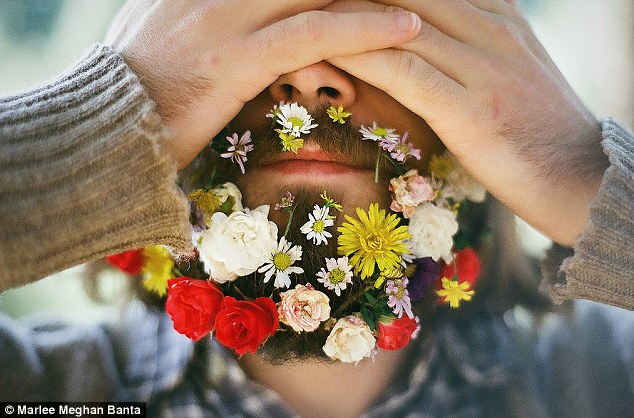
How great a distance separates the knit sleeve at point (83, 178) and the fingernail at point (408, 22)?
50cm

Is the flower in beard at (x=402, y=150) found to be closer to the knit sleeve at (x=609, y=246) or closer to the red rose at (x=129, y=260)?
the knit sleeve at (x=609, y=246)

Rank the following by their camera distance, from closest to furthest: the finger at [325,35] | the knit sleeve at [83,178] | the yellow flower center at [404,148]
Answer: the knit sleeve at [83,178] < the finger at [325,35] < the yellow flower center at [404,148]

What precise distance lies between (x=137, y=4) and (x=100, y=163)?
1.44 ft

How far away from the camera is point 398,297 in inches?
58.7

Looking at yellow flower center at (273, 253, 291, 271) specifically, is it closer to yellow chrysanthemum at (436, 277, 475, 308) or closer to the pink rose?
the pink rose

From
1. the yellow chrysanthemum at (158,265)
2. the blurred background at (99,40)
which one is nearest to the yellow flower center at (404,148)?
the yellow chrysanthemum at (158,265)

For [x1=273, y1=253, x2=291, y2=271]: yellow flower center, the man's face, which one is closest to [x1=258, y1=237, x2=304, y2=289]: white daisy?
[x1=273, y1=253, x2=291, y2=271]: yellow flower center

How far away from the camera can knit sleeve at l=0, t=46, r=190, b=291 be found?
115 centimetres

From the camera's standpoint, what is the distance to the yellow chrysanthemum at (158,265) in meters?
1.65

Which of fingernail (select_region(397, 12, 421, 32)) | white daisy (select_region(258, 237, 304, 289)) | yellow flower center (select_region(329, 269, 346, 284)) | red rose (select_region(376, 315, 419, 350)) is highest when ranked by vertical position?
fingernail (select_region(397, 12, 421, 32))

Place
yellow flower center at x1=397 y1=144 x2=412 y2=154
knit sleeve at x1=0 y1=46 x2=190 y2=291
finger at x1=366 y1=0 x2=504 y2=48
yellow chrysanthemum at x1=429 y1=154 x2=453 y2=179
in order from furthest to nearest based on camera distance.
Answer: yellow chrysanthemum at x1=429 y1=154 x2=453 y2=179
yellow flower center at x1=397 y1=144 x2=412 y2=154
finger at x1=366 y1=0 x2=504 y2=48
knit sleeve at x1=0 y1=46 x2=190 y2=291

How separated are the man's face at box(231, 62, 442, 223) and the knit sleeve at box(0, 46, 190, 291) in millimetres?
301

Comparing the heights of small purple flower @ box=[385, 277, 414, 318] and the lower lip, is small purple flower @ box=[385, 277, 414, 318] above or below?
below

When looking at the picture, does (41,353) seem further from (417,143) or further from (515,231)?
(515,231)
